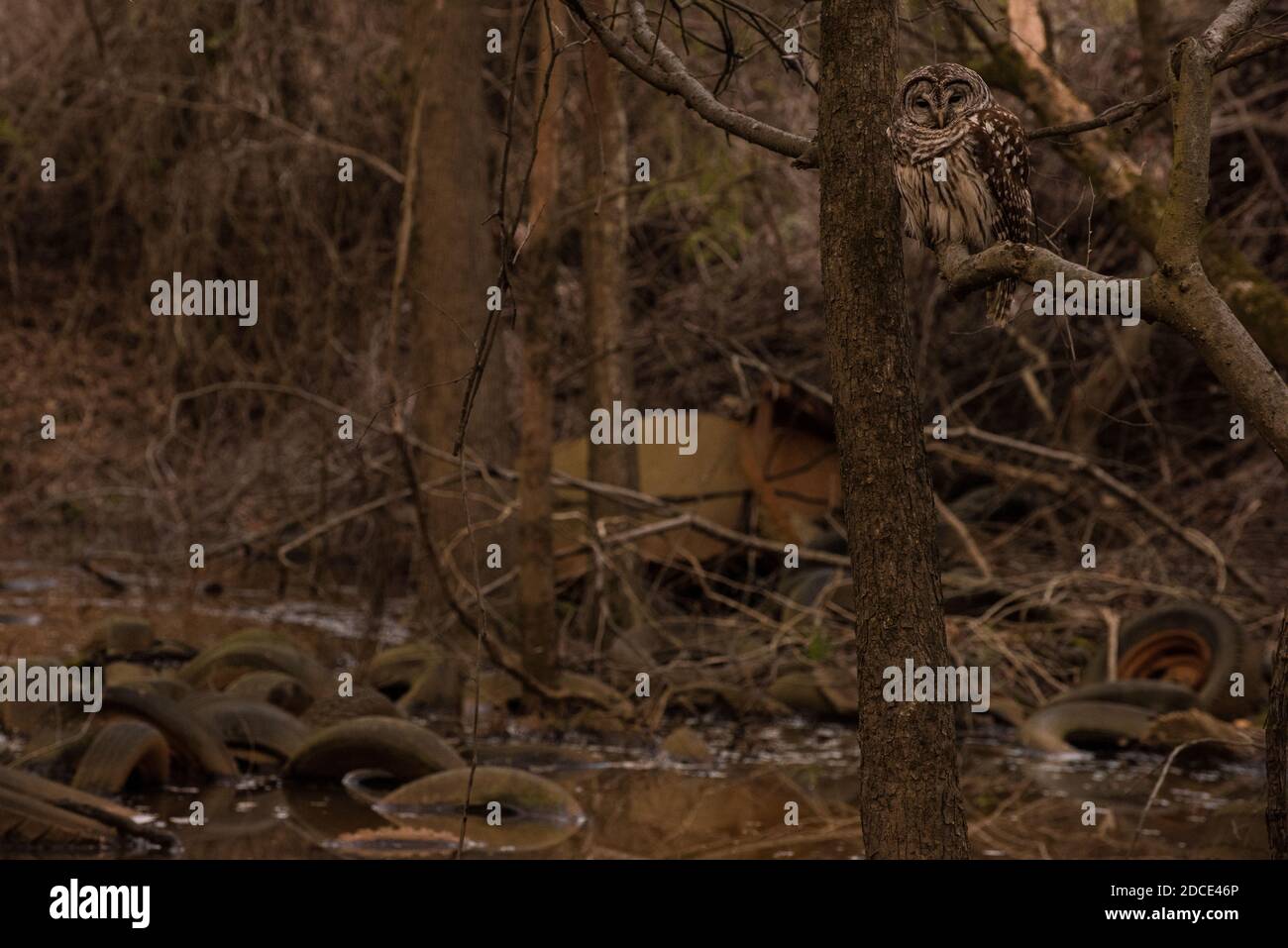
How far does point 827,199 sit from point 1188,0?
9377mm

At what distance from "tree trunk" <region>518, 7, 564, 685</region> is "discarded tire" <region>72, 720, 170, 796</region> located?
2.09 meters

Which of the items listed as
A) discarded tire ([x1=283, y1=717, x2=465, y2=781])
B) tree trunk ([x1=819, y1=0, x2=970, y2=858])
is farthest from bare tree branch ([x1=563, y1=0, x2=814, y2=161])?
discarded tire ([x1=283, y1=717, x2=465, y2=781])

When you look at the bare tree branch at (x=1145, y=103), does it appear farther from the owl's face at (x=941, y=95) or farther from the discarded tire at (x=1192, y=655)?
the discarded tire at (x=1192, y=655)

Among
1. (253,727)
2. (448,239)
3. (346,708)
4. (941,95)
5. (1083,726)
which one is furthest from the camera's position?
(448,239)

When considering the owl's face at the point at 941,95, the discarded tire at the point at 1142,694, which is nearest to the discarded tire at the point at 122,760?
the owl's face at the point at 941,95

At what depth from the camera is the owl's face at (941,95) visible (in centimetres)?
400

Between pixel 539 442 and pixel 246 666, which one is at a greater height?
pixel 539 442

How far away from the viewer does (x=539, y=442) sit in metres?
8.22

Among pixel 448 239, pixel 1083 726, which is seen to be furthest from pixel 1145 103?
pixel 448 239

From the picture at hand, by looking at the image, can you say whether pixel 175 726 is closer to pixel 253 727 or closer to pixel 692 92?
pixel 253 727

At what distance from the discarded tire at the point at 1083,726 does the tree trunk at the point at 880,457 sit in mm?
4911

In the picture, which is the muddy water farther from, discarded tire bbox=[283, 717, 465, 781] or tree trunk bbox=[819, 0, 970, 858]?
tree trunk bbox=[819, 0, 970, 858]

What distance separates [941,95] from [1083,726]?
488 cm

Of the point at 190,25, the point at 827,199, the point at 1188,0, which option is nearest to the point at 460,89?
the point at 190,25
